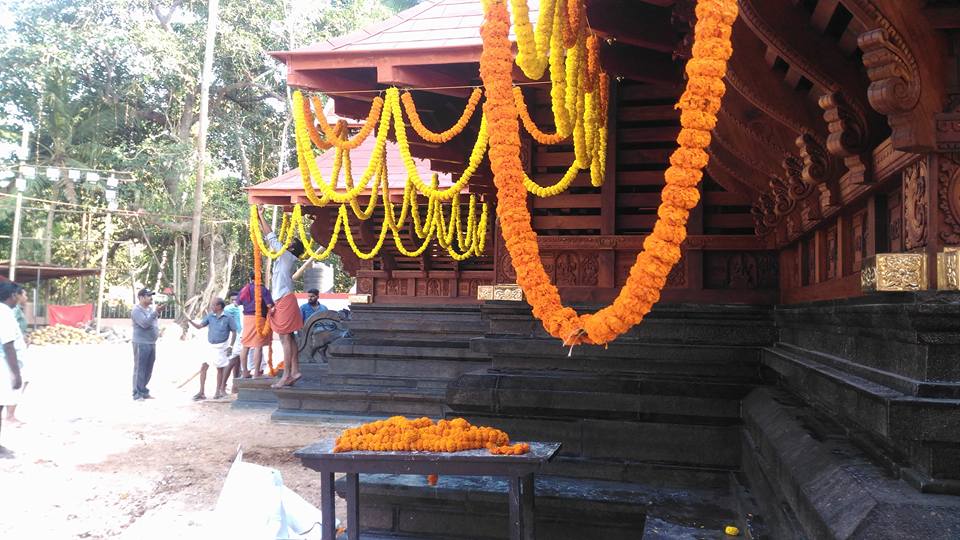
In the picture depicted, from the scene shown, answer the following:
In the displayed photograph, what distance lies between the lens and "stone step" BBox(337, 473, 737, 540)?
13.8 feet

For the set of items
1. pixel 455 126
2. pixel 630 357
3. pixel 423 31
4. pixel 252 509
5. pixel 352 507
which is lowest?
pixel 252 509

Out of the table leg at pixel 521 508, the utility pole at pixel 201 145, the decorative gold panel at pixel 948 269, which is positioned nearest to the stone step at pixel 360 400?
the table leg at pixel 521 508

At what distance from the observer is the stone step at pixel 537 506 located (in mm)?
4199

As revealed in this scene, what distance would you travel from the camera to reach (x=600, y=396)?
4848 mm

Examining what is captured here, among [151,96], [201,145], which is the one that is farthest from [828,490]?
[151,96]

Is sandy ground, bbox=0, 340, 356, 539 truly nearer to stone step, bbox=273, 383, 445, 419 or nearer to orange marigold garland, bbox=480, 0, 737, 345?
stone step, bbox=273, 383, 445, 419

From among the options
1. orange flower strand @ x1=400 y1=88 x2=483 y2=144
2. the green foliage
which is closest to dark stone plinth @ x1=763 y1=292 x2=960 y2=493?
orange flower strand @ x1=400 y1=88 x2=483 y2=144

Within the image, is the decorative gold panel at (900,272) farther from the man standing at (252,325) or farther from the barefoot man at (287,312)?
the man standing at (252,325)

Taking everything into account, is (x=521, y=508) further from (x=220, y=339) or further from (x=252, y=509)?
(x=220, y=339)

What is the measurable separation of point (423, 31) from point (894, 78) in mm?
4501

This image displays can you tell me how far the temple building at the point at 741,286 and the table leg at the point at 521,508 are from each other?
567 mm

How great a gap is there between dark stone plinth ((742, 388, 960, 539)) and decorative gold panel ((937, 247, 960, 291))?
22.6 inches

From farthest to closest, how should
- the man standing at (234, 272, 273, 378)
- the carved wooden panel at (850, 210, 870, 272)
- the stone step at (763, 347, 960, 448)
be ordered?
the man standing at (234, 272, 273, 378)
the carved wooden panel at (850, 210, 870, 272)
the stone step at (763, 347, 960, 448)

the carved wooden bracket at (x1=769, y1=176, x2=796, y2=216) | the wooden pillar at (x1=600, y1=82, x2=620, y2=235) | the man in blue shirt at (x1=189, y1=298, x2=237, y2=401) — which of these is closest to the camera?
the carved wooden bracket at (x1=769, y1=176, x2=796, y2=216)
